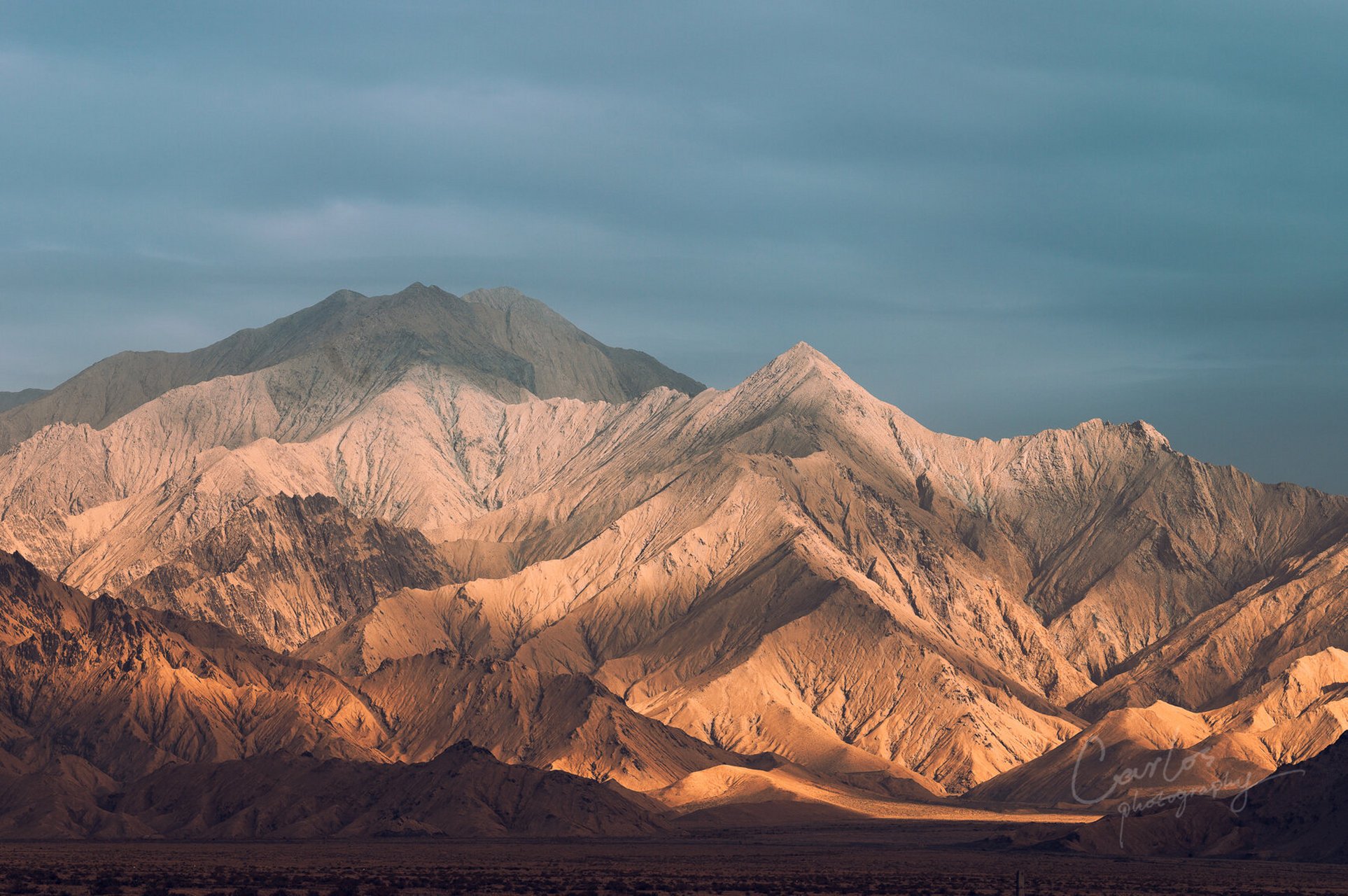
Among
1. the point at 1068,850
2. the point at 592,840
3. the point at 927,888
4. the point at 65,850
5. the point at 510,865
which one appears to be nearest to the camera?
the point at 927,888

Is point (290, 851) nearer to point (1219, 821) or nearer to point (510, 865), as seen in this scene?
point (510, 865)

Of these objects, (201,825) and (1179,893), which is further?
(201,825)

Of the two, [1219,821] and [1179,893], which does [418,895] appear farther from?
[1219,821]

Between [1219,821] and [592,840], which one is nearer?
[1219,821]

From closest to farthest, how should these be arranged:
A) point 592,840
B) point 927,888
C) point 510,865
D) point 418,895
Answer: point 418,895
point 927,888
point 510,865
point 592,840

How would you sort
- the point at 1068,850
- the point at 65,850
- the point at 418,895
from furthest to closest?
1. the point at 1068,850
2. the point at 65,850
3. the point at 418,895

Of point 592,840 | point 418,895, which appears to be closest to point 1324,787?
point 592,840

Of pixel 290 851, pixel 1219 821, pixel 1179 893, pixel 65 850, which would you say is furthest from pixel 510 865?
pixel 1219 821

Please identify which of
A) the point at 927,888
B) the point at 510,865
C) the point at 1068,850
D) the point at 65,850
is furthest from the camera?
the point at 1068,850
